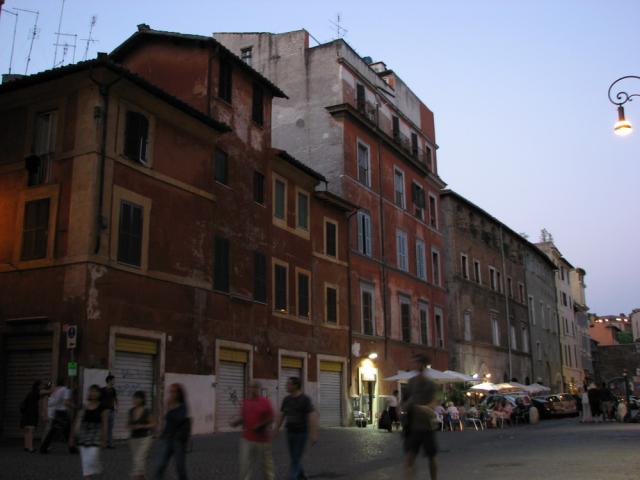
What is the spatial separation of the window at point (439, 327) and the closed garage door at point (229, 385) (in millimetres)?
19166

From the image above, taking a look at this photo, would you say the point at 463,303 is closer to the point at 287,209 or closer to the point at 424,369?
the point at 287,209

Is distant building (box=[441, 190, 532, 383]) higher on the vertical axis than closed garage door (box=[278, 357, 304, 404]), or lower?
higher

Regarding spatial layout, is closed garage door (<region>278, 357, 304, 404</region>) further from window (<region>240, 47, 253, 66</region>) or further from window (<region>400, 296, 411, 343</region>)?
window (<region>240, 47, 253, 66</region>)

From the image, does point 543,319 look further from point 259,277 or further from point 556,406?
point 259,277

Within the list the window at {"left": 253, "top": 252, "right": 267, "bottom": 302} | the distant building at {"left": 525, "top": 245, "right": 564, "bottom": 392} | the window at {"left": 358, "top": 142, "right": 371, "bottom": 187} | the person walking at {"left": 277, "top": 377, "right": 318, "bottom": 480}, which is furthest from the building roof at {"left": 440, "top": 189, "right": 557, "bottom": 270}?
the person walking at {"left": 277, "top": 377, "right": 318, "bottom": 480}

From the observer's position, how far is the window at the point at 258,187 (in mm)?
25047

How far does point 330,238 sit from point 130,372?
1322cm

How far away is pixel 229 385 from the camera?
22.9 meters

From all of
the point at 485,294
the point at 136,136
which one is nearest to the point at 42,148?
the point at 136,136

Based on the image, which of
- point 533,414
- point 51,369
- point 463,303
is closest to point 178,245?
point 51,369

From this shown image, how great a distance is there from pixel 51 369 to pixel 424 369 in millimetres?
10874

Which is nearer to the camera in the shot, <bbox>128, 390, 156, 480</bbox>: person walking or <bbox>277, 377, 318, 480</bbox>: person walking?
<bbox>128, 390, 156, 480</bbox>: person walking

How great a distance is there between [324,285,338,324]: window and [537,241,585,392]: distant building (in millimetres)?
44276

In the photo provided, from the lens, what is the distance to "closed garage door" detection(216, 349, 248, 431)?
73.2 feet
